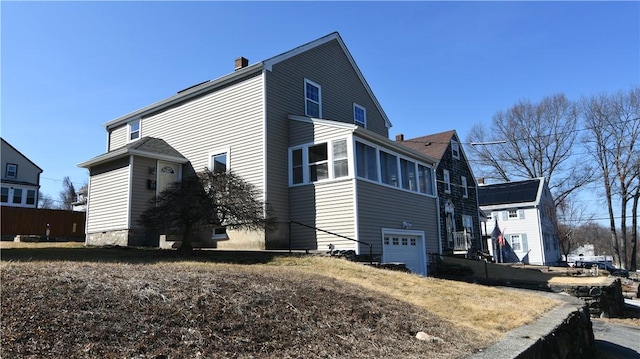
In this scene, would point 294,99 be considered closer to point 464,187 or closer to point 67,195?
point 464,187

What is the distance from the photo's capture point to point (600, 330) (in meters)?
12.2

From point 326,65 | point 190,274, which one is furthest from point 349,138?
point 190,274

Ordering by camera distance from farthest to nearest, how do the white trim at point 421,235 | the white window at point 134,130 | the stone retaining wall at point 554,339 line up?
the white window at point 134,130, the white trim at point 421,235, the stone retaining wall at point 554,339

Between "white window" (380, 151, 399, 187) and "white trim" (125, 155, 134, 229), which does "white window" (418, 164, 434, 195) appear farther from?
"white trim" (125, 155, 134, 229)

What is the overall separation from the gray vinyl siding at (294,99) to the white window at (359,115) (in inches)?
10.5

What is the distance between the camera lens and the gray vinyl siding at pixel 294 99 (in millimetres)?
15180

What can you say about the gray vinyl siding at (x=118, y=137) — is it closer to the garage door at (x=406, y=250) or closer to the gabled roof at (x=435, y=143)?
the garage door at (x=406, y=250)

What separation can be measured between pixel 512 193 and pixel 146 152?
3395 centimetres

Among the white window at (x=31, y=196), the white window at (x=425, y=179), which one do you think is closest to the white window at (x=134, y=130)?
the white window at (x=425, y=179)

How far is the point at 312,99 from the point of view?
17.9 m

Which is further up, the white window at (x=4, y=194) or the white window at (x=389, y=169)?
the white window at (x=4, y=194)

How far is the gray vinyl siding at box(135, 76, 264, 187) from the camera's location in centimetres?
1541

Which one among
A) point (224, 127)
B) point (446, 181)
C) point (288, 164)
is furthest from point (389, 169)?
point (446, 181)

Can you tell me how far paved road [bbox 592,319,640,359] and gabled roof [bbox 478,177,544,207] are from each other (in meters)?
26.8
